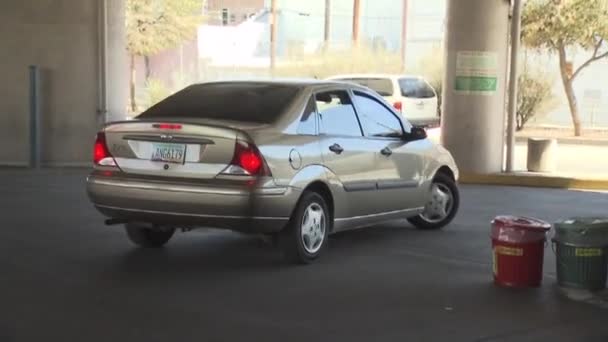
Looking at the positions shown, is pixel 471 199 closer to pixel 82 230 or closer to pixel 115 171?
pixel 82 230

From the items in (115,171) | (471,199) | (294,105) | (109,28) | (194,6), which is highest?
(194,6)

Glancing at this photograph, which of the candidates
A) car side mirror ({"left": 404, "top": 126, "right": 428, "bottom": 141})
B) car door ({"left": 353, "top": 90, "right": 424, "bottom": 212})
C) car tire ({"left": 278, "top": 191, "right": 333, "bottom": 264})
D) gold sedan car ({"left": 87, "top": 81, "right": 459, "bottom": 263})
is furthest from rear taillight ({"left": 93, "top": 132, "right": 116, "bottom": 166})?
car side mirror ({"left": 404, "top": 126, "right": 428, "bottom": 141})

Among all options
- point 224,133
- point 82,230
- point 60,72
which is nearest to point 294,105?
point 224,133

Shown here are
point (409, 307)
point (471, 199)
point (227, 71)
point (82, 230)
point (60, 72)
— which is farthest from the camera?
point (227, 71)

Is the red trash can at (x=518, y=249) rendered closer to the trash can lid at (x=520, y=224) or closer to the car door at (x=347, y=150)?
the trash can lid at (x=520, y=224)

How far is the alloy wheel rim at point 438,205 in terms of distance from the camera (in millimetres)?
9852

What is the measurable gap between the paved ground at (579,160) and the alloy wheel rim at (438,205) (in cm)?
638

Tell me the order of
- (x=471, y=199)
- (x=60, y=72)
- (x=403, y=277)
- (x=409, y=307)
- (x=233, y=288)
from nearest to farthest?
(x=409, y=307) < (x=233, y=288) < (x=403, y=277) < (x=471, y=199) < (x=60, y=72)

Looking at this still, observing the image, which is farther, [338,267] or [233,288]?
[338,267]

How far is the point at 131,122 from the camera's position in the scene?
7.45 m

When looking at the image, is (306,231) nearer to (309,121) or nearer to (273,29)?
(309,121)

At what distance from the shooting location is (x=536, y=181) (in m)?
15.1

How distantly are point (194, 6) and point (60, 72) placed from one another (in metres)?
24.6

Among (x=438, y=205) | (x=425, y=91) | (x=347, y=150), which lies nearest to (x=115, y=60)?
(x=438, y=205)
